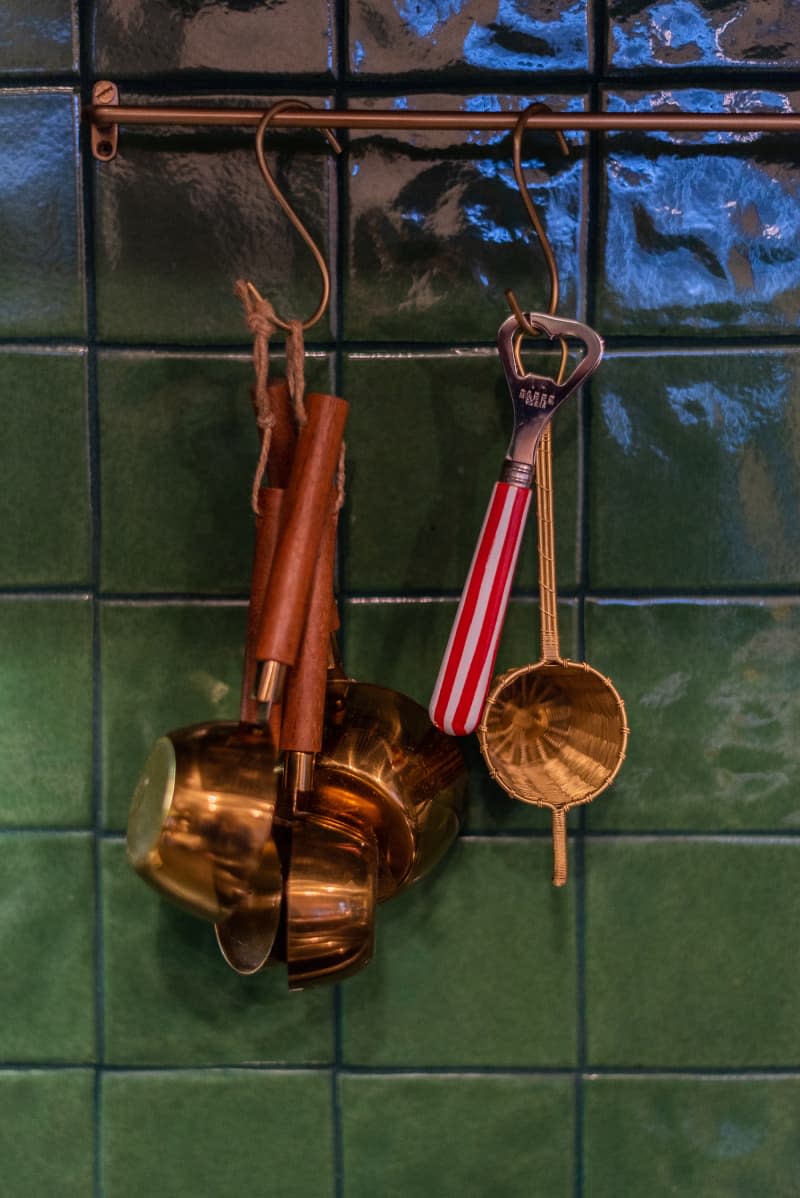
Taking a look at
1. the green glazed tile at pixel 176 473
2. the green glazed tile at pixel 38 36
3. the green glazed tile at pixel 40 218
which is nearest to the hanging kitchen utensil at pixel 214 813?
the green glazed tile at pixel 176 473

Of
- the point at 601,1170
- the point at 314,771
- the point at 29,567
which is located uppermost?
the point at 29,567

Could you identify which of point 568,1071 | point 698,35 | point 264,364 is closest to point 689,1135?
point 568,1071

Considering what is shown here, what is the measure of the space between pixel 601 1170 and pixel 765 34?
71 cm

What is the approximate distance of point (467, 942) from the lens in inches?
24.1

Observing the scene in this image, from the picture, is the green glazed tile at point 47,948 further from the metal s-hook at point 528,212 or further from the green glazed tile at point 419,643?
the metal s-hook at point 528,212

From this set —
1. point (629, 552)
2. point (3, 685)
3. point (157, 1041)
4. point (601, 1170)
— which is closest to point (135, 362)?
point (3, 685)

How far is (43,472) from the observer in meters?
0.60

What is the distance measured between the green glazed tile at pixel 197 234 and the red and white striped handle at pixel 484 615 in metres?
0.17

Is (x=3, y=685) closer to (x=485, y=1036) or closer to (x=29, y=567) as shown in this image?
(x=29, y=567)

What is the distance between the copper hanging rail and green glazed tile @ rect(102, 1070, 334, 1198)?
576mm

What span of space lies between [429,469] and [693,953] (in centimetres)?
35

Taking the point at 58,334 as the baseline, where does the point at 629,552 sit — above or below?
below

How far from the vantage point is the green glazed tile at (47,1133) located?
621 mm

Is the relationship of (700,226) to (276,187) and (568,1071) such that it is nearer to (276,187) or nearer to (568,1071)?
(276,187)
